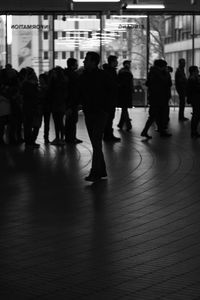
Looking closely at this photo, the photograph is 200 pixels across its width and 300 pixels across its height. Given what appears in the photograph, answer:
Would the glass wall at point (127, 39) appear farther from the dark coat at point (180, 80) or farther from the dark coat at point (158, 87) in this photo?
the dark coat at point (158, 87)

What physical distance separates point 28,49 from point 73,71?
14.9 m

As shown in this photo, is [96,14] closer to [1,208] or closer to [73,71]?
[73,71]

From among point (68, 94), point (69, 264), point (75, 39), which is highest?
point (75, 39)

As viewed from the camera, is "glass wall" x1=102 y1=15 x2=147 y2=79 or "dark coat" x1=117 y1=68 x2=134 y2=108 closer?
"dark coat" x1=117 y1=68 x2=134 y2=108

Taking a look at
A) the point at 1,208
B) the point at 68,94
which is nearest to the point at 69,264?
the point at 1,208

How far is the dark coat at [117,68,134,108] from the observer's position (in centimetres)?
1812

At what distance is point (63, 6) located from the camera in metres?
28.6

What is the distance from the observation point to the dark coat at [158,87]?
16.4 m

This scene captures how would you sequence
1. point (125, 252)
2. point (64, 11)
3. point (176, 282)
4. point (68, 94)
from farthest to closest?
point (64, 11) → point (68, 94) → point (125, 252) → point (176, 282)

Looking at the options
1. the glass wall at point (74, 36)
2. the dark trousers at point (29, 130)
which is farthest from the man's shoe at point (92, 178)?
the glass wall at point (74, 36)

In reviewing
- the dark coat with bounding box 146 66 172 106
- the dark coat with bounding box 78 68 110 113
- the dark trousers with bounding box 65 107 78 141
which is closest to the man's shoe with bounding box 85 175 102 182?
the dark coat with bounding box 78 68 110 113

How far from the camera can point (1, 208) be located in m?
8.39

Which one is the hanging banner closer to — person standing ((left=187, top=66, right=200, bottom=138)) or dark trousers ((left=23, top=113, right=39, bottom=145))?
person standing ((left=187, top=66, right=200, bottom=138))

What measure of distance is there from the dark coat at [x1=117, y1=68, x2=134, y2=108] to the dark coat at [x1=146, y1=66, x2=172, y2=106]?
1527mm
